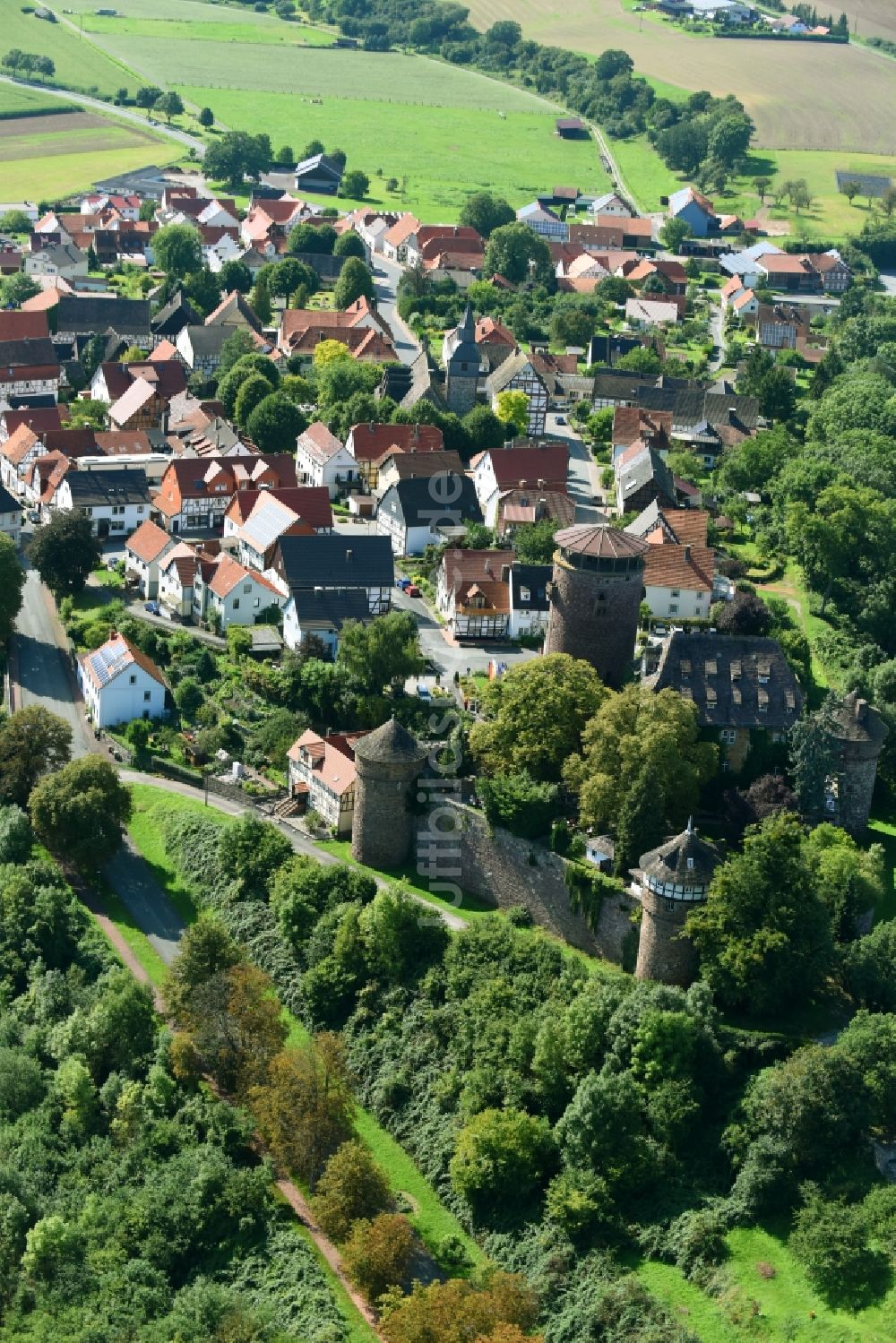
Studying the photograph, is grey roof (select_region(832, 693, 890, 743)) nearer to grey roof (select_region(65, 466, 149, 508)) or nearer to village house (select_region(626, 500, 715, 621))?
village house (select_region(626, 500, 715, 621))

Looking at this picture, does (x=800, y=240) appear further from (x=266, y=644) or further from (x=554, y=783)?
(x=554, y=783)

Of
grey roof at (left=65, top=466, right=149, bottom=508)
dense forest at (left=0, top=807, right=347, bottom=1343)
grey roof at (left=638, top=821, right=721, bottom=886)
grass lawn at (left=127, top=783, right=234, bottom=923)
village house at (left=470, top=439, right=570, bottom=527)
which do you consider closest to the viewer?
dense forest at (left=0, top=807, right=347, bottom=1343)

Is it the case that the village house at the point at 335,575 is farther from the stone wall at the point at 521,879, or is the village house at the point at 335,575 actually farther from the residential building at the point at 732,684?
the residential building at the point at 732,684

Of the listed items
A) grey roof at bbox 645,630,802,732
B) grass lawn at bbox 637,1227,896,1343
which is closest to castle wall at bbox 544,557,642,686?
grey roof at bbox 645,630,802,732

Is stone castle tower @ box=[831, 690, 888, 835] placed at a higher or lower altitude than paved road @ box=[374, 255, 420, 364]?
higher

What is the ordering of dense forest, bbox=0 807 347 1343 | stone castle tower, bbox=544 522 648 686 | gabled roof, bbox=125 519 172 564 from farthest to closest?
1. gabled roof, bbox=125 519 172 564
2. stone castle tower, bbox=544 522 648 686
3. dense forest, bbox=0 807 347 1343

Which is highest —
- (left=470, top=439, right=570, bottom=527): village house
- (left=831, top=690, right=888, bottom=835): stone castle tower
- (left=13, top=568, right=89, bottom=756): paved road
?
(left=831, top=690, right=888, bottom=835): stone castle tower

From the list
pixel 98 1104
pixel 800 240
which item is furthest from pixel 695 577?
pixel 800 240

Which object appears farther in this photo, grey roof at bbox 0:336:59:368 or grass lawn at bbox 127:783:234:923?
grey roof at bbox 0:336:59:368
